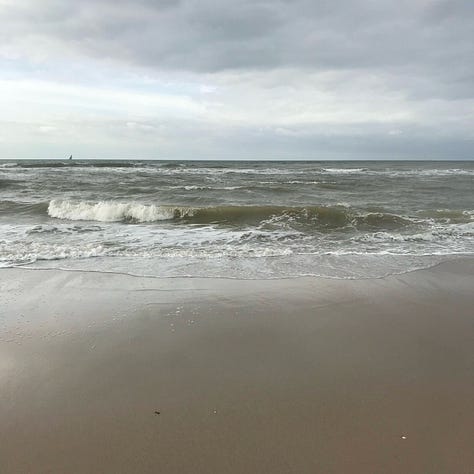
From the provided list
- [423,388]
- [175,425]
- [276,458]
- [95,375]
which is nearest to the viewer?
[276,458]

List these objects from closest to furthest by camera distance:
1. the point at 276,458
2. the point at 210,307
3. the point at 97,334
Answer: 1. the point at 276,458
2. the point at 97,334
3. the point at 210,307

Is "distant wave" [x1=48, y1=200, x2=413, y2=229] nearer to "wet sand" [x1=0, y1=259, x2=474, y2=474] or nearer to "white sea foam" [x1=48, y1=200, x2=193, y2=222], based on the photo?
"white sea foam" [x1=48, y1=200, x2=193, y2=222]

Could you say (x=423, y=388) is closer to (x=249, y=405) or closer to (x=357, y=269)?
(x=249, y=405)

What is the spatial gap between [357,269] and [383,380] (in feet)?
12.3

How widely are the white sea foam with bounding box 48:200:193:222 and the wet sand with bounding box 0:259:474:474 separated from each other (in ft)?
25.3

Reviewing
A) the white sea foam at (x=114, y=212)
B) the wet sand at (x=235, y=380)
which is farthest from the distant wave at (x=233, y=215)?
the wet sand at (x=235, y=380)

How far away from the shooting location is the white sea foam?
43.9ft

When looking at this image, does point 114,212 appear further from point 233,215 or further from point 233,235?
point 233,235

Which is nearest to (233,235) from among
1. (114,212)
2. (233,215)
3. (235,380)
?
(233,215)

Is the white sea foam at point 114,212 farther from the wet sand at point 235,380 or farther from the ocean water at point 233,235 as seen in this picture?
the wet sand at point 235,380

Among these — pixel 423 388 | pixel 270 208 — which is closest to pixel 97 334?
pixel 423 388

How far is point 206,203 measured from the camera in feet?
54.7

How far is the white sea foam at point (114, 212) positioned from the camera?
13383mm

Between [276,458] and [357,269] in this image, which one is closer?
[276,458]
